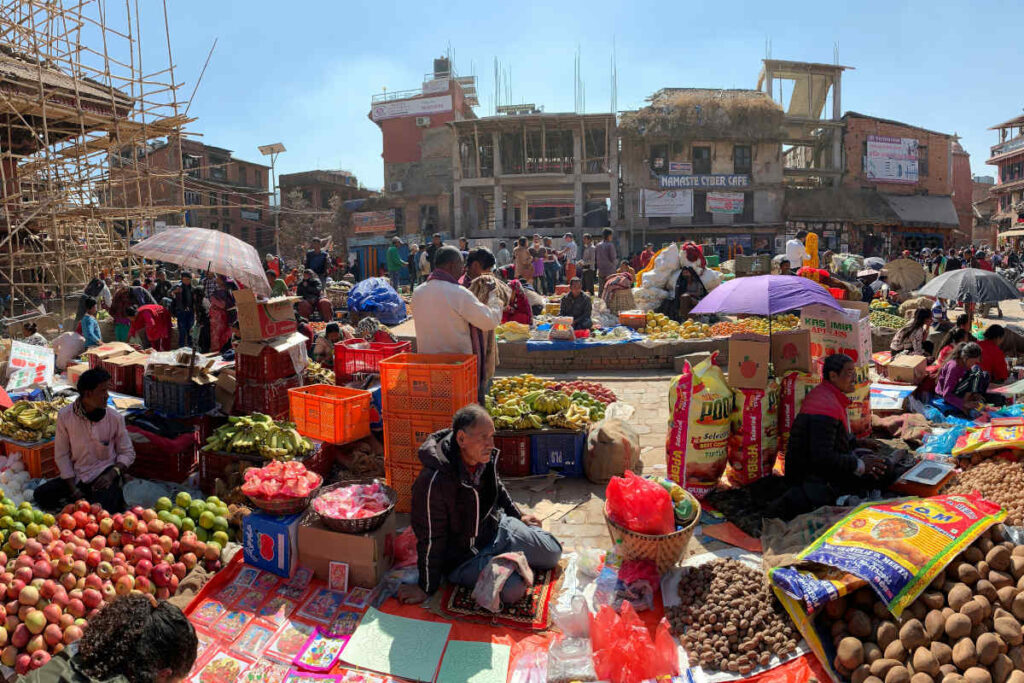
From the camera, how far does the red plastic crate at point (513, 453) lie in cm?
534

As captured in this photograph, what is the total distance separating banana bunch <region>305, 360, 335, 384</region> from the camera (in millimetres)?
6583

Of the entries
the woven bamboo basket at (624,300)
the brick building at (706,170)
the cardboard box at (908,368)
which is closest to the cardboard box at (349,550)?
the cardboard box at (908,368)

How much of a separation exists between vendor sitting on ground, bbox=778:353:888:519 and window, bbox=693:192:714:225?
2728 cm

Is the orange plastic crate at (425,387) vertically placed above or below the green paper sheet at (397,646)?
above

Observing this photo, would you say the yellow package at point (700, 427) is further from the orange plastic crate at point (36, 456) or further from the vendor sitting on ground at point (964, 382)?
the orange plastic crate at point (36, 456)

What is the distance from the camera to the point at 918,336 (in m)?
8.25

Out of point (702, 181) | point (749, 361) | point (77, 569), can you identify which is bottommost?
point (77, 569)

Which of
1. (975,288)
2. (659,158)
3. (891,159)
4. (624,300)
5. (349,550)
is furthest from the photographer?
(891,159)

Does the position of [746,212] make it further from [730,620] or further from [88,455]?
[88,455]

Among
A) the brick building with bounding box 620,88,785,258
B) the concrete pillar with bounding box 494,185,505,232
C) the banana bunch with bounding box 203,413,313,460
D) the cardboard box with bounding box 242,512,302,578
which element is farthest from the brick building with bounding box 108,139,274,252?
the cardboard box with bounding box 242,512,302,578

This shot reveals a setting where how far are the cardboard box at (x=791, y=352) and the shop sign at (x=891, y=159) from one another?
32.0 meters

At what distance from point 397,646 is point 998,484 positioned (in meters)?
4.01

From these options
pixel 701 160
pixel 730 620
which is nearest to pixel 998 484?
pixel 730 620

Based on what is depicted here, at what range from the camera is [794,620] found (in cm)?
307
